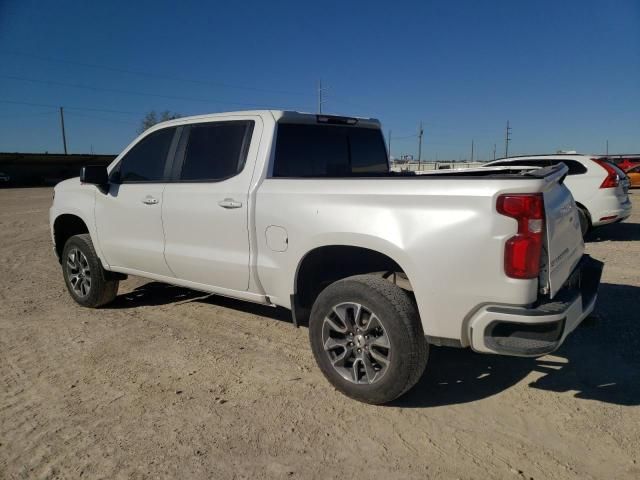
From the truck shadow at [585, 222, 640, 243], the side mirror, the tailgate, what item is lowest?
the truck shadow at [585, 222, 640, 243]

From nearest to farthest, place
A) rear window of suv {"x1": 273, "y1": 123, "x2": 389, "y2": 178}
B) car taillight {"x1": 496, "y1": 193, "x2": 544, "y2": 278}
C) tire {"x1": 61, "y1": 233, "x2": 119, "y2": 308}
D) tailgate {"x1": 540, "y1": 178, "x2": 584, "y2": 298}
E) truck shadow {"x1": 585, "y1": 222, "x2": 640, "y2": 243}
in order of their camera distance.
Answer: car taillight {"x1": 496, "y1": 193, "x2": 544, "y2": 278}, tailgate {"x1": 540, "y1": 178, "x2": 584, "y2": 298}, rear window of suv {"x1": 273, "y1": 123, "x2": 389, "y2": 178}, tire {"x1": 61, "y1": 233, "x2": 119, "y2": 308}, truck shadow {"x1": 585, "y1": 222, "x2": 640, "y2": 243}

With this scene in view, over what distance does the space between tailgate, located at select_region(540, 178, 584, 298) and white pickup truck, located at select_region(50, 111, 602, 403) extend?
14mm

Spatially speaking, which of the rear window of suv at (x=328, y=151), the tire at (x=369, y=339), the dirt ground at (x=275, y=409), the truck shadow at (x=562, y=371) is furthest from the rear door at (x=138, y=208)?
the truck shadow at (x=562, y=371)

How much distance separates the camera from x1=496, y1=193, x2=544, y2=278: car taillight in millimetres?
2529

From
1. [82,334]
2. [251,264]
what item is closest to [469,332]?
[251,264]

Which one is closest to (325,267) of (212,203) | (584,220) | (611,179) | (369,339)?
(369,339)

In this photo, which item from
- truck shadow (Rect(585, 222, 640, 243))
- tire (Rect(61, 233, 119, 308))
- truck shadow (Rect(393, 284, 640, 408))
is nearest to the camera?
truck shadow (Rect(393, 284, 640, 408))

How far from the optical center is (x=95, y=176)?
15.4ft

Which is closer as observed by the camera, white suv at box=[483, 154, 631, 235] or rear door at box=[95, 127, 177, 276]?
rear door at box=[95, 127, 177, 276]

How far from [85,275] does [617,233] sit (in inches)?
392

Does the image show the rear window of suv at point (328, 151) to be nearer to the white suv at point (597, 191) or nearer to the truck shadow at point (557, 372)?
the truck shadow at point (557, 372)

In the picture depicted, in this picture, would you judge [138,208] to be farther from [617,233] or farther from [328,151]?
[617,233]

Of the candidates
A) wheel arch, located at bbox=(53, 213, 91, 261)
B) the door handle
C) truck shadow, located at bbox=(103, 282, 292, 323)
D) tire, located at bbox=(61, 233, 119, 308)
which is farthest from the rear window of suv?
wheel arch, located at bbox=(53, 213, 91, 261)

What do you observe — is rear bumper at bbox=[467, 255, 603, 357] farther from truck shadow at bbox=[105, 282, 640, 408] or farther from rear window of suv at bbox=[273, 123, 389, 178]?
rear window of suv at bbox=[273, 123, 389, 178]
